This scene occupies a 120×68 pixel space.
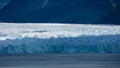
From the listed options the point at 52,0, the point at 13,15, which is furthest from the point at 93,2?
the point at 13,15

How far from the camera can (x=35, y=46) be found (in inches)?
635

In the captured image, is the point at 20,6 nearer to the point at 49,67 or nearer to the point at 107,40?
the point at 107,40

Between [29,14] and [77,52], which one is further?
[29,14]

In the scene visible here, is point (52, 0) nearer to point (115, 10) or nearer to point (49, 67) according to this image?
point (115, 10)

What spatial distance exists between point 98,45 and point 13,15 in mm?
46746

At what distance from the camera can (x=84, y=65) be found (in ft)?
38.1

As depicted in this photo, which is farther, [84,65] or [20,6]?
[20,6]

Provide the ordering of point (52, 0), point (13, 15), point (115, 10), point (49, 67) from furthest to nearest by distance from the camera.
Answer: point (13, 15) → point (52, 0) → point (115, 10) → point (49, 67)

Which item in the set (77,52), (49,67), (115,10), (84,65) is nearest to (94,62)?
(84,65)

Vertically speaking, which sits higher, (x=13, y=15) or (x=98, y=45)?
(x=13, y=15)

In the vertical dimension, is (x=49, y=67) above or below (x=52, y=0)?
below

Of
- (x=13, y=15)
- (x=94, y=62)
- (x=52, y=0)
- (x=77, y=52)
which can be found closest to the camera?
(x=94, y=62)

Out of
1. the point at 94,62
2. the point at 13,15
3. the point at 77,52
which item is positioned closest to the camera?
the point at 94,62

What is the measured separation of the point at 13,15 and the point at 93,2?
10295 millimetres
